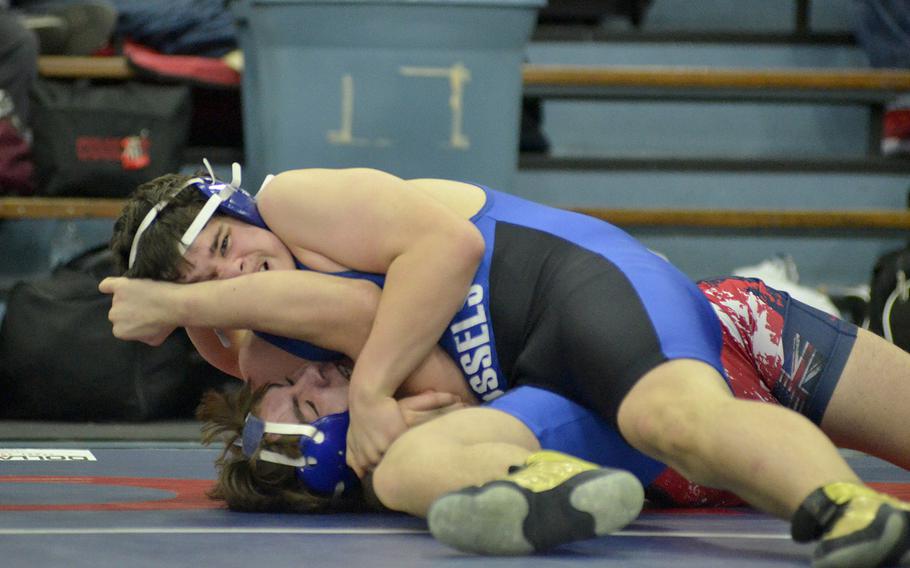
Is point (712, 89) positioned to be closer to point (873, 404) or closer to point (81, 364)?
point (81, 364)

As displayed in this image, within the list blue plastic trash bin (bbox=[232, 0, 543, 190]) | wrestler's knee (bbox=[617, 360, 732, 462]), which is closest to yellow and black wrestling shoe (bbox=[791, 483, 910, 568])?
wrestler's knee (bbox=[617, 360, 732, 462])

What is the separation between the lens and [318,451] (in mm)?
2211

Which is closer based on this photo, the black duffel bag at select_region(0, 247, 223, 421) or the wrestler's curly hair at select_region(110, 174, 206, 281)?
the wrestler's curly hair at select_region(110, 174, 206, 281)

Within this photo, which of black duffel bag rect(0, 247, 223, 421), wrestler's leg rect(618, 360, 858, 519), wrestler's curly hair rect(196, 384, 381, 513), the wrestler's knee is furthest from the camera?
black duffel bag rect(0, 247, 223, 421)

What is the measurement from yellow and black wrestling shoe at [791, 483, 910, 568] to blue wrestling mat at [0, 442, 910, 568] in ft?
0.32

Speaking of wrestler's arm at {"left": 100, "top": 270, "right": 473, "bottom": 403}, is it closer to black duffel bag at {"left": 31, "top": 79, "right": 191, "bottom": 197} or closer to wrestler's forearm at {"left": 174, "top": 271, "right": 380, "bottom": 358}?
wrestler's forearm at {"left": 174, "top": 271, "right": 380, "bottom": 358}

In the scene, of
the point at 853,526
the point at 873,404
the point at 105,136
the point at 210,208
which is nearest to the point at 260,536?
the point at 210,208

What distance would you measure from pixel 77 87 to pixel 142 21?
421 millimetres

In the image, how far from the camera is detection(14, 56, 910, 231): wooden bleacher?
4.96 metres

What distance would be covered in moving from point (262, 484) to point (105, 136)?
274 cm

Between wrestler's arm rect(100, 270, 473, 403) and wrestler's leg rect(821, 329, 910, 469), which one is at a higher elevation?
wrestler's arm rect(100, 270, 473, 403)

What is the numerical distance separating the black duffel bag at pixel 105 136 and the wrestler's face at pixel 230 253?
247 cm

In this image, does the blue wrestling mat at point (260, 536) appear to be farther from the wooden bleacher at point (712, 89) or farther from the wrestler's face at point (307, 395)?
the wooden bleacher at point (712, 89)

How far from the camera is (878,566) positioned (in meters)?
1.51
